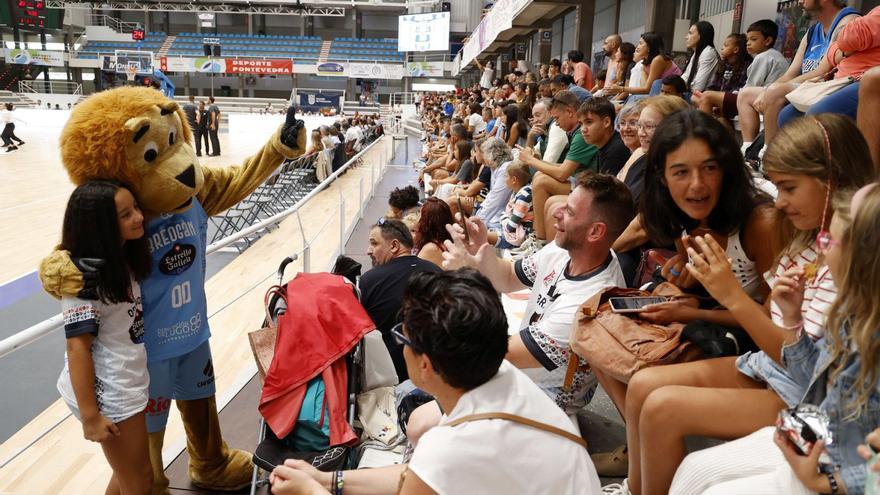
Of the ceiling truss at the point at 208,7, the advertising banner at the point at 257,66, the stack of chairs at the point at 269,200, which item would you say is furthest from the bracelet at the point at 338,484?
the ceiling truss at the point at 208,7

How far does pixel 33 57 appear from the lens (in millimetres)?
32219

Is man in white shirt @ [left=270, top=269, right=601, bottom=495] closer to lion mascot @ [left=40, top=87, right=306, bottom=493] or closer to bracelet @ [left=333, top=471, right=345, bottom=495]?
bracelet @ [left=333, top=471, right=345, bottom=495]

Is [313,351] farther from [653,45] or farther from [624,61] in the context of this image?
[624,61]

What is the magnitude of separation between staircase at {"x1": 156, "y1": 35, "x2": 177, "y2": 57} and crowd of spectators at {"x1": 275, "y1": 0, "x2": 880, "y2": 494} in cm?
3712

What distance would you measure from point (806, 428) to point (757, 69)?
344cm

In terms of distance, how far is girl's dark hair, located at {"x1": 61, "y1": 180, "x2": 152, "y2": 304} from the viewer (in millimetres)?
1866

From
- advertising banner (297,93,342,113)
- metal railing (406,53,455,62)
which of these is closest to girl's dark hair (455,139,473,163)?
metal railing (406,53,455,62)

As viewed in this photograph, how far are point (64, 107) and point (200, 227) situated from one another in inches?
1275

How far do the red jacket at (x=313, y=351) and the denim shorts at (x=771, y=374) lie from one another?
52.1 inches

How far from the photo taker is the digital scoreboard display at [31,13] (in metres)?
27.1

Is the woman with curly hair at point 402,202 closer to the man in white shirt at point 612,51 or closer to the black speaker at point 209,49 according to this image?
the man in white shirt at point 612,51

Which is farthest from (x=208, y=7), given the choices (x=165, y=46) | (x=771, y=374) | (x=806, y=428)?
(x=806, y=428)

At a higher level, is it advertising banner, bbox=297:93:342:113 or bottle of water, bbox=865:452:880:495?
advertising banner, bbox=297:93:342:113

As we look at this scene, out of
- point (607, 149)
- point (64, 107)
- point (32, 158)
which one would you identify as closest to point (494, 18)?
point (607, 149)
